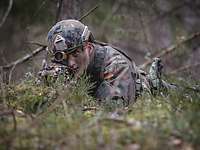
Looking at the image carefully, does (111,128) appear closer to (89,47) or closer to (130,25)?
(89,47)

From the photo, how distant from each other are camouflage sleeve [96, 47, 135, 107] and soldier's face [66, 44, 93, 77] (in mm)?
226

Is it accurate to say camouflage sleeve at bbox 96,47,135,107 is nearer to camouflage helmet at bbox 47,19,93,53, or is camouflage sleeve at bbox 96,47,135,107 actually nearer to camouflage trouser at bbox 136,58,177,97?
camouflage trouser at bbox 136,58,177,97

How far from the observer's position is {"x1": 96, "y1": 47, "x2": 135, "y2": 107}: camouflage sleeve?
18.7 ft

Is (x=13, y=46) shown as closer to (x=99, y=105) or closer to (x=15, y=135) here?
(x=99, y=105)

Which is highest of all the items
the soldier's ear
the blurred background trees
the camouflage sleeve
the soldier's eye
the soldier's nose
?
the blurred background trees

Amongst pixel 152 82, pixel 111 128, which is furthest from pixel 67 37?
pixel 111 128

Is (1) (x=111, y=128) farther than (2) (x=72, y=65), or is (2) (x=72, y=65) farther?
(2) (x=72, y=65)

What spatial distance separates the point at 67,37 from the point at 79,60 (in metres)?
0.27

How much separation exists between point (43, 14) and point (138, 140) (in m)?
6.25

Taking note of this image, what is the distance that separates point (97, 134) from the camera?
3.90 metres

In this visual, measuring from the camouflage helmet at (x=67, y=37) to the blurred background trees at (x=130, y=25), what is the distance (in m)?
3.17

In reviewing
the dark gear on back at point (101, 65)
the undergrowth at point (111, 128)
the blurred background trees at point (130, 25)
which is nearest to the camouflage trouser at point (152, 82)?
the dark gear on back at point (101, 65)

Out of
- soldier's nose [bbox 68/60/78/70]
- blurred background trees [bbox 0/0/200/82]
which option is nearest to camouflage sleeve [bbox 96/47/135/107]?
soldier's nose [bbox 68/60/78/70]

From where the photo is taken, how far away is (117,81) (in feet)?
19.1
